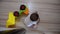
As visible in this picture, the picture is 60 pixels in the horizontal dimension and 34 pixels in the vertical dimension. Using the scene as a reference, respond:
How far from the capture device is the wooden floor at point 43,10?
116 centimetres

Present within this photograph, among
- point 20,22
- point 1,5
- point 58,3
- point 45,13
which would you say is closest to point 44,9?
point 45,13

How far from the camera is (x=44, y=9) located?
1198mm

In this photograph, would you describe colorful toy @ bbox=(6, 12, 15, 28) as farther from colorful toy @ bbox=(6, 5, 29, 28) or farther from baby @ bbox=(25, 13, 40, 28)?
baby @ bbox=(25, 13, 40, 28)

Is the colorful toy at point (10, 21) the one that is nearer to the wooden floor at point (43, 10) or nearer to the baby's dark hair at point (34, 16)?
the wooden floor at point (43, 10)

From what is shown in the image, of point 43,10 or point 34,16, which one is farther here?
point 43,10

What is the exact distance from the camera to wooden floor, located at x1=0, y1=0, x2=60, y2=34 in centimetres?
116

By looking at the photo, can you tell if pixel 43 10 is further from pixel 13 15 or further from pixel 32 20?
pixel 13 15

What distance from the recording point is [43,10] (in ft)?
3.92

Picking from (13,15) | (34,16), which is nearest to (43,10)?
(34,16)

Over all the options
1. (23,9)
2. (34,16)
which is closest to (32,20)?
(34,16)

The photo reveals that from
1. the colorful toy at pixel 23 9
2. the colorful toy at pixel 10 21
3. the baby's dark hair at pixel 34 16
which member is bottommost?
the colorful toy at pixel 10 21

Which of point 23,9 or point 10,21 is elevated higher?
point 23,9

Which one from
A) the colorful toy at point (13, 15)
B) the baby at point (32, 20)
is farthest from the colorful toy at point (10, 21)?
the baby at point (32, 20)

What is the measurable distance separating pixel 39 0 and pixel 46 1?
0.07m
